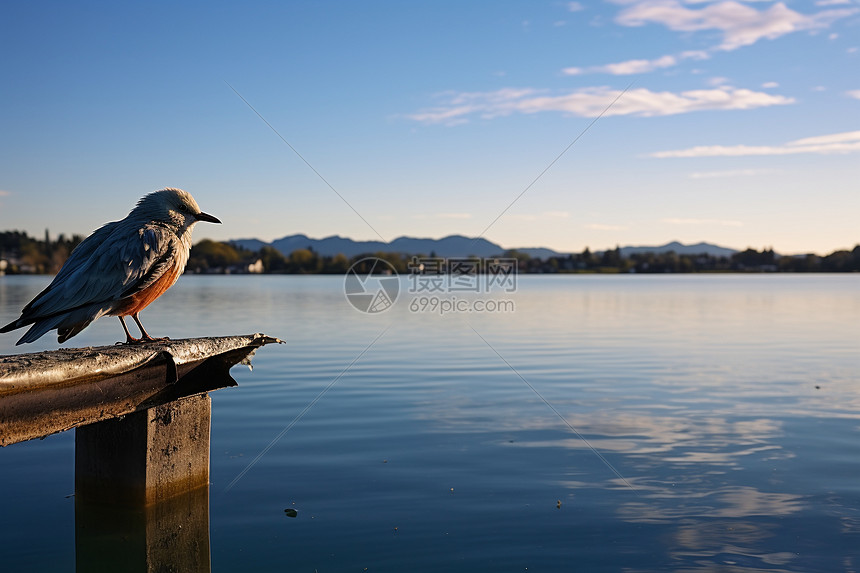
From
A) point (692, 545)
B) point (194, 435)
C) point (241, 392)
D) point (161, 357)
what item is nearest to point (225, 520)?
point (194, 435)

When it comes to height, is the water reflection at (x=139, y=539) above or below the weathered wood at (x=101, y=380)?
below

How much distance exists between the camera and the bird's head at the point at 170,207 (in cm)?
689

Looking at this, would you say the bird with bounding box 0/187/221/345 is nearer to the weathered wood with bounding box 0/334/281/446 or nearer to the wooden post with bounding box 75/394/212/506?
Result: the weathered wood with bounding box 0/334/281/446

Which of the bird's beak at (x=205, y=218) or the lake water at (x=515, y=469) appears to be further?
the bird's beak at (x=205, y=218)

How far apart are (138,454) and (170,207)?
2.32 metres

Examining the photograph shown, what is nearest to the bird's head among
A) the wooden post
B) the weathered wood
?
the weathered wood

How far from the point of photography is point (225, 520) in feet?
23.0

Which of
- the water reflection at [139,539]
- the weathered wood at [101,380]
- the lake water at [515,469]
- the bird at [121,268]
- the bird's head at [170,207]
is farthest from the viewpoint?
the bird's head at [170,207]

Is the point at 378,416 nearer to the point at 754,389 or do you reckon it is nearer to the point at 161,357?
the point at 161,357

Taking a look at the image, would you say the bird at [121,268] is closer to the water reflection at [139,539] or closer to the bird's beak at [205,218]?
the bird's beak at [205,218]

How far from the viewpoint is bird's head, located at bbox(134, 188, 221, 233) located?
6891 mm

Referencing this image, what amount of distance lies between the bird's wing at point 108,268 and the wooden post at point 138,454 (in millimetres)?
1060

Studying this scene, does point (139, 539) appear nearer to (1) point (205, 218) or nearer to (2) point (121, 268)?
(2) point (121, 268)

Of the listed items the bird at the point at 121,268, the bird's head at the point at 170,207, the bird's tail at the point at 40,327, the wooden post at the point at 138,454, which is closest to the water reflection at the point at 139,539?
the wooden post at the point at 138,454
